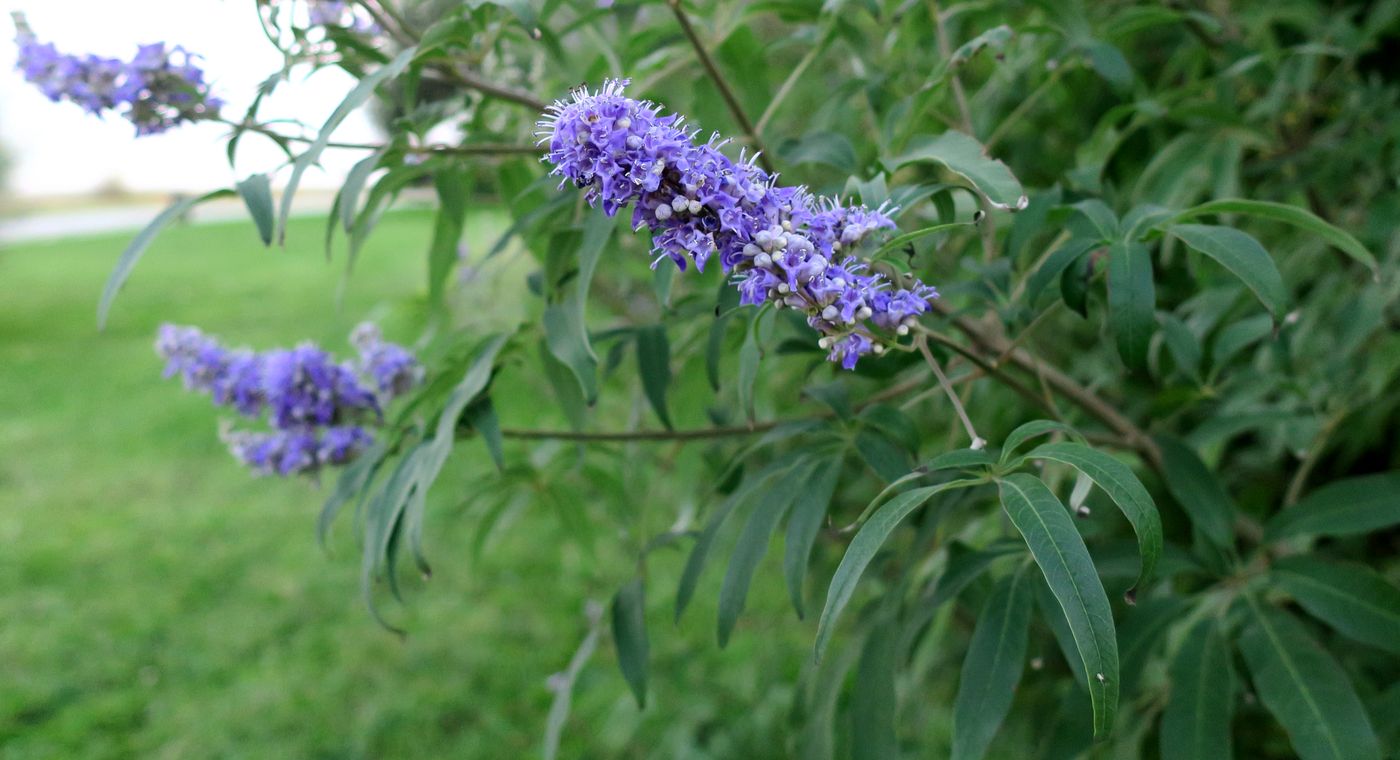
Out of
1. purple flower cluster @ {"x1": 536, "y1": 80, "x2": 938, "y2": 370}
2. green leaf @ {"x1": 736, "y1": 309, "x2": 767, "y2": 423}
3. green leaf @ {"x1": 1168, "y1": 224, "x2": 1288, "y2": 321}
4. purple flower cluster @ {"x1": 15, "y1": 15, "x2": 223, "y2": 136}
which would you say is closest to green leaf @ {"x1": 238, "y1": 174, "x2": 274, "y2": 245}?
purple flower cluster @ {"x1": 15, "y1": 15, "x2": 223, "y2": 136}

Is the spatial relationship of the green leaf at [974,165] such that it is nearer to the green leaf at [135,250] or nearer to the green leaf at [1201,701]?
the green leaf at [1201,701]

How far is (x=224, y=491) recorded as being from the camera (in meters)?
5.30

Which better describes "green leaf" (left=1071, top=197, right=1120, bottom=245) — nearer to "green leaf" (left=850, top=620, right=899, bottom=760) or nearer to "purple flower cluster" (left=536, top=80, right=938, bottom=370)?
"purple flower cluster" (left=536, top=80, right=938, bottom=370)

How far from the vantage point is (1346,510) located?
4.88ft

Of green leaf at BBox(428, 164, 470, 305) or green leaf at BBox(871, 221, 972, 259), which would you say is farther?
green leaf at BBox(428, 164, 470, 305)

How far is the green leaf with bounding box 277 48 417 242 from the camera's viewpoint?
4.03ft

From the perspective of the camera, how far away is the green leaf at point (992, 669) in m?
1.23

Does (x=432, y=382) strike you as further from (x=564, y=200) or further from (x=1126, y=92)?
(x=1126, y=92)

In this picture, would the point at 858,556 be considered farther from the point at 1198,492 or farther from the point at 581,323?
the point at 1198,492

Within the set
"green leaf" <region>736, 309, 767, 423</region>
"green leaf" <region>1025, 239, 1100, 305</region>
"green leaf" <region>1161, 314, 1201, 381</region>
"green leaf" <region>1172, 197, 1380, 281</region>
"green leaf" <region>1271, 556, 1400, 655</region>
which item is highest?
"green leaf" <region>1161, 314, 1201, 381</region>

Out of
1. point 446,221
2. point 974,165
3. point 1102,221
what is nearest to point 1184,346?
point 1102,221

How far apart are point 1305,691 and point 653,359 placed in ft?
3.14

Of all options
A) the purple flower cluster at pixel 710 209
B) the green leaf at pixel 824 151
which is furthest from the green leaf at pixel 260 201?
the green leaf at pixel 824 151

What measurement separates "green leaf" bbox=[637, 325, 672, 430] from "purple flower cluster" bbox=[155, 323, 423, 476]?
510mm
